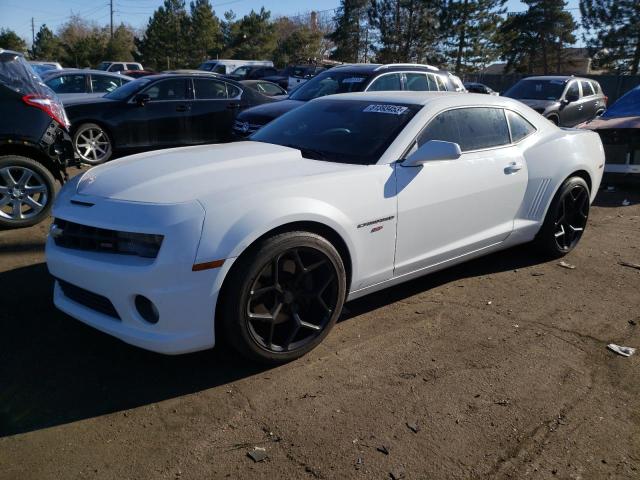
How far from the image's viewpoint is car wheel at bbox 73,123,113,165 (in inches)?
351

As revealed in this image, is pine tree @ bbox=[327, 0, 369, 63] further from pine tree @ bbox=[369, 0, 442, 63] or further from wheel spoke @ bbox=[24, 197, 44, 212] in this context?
wheel spoke @ bbox=[24, 197, 44, 212]

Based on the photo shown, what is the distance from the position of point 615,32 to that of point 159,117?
3860cm

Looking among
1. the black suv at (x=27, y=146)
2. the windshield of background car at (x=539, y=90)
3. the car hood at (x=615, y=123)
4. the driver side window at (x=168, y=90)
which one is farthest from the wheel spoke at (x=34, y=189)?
the windshield of background car at (x=539, y=90)

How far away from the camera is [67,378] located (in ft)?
9.80

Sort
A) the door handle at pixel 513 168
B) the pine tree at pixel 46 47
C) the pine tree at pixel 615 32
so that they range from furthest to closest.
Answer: the pine tree at pixel 46 47
the pine tree at pixel 615 32
the door handle at pixel 513 168

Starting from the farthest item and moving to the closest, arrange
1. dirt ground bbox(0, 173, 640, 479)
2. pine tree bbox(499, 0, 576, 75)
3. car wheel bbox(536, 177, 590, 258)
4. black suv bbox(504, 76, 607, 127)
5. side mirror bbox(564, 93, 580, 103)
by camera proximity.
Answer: pine tree bbox(499, 0, 576, 75)
side mirror bbox(564, 93, 580, 103)
black suv bbox(504, 76, 607, 127)
car wheel bbox(536, 177, 590, 258)
dirt ground bbox(0, 173, 640, 479)

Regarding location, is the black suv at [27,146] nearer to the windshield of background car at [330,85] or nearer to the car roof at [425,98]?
the car roof at [425,98]

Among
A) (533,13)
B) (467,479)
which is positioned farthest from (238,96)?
(533,13)

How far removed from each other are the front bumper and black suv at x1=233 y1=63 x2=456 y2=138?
18.3ft

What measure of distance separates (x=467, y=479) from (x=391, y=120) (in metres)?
2.43

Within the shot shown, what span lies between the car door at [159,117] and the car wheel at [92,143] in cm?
29

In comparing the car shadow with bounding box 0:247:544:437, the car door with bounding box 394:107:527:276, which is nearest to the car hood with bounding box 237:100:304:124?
the car door with bounding box 394:107:527:276

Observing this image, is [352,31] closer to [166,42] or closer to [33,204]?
[166,42]

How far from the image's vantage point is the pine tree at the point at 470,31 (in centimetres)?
4138
